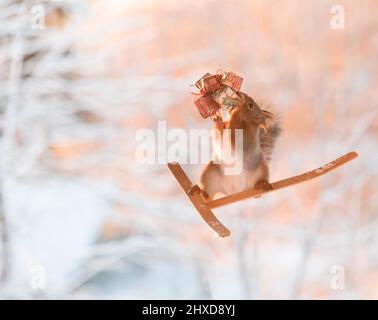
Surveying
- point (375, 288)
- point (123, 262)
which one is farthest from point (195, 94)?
point (375, 288)

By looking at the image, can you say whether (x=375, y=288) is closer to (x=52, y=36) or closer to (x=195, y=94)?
(x=195, y=94)

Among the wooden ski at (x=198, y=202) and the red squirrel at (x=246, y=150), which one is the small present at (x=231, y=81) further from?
the wooden ski at (x=198, y=202)

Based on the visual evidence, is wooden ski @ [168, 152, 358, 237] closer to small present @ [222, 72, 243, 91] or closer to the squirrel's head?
the squirrel's head

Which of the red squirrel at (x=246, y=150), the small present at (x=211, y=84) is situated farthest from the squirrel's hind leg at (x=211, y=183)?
the small present at (x=211, y=84)

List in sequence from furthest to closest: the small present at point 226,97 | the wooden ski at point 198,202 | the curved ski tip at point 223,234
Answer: the curved ski tip at point 223,234
the wooden ski at point 198,202
the small present at point 226,97

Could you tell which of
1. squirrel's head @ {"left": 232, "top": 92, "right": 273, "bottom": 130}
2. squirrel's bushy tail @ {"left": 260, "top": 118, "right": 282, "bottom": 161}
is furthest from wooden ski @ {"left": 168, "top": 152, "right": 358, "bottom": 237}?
squirrel's head @ {"left": 232, "top": 92, "right": 273, "bottom": 130}

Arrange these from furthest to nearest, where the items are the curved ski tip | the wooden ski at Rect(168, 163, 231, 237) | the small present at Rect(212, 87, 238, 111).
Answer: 1. the curved ski tip
2. the wooden ski at Rect(168, 163, 231, 237)
3. the small present at Rect(212, 87, 238, 111)

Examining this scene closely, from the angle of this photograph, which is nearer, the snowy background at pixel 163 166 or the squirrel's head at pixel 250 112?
the squirrel's head at pixel 250 112
